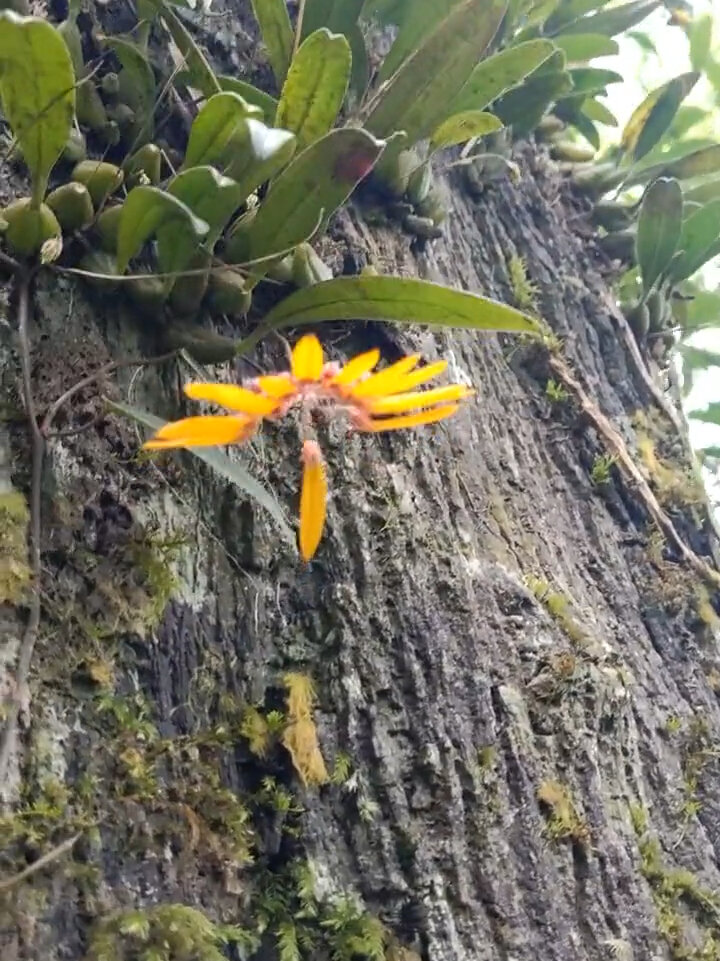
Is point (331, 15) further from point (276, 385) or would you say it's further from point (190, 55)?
point (276, 385)

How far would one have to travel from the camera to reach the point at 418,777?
1089 mm

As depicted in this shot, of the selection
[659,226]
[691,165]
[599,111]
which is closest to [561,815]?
[659,226]

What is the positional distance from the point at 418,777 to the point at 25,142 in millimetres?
835

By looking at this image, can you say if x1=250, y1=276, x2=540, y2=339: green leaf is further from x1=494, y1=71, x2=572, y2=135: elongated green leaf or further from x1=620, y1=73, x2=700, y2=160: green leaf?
x1=620, y1=73, x2=700, y2=160: green leaf

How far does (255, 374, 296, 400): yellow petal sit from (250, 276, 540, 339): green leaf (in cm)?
28

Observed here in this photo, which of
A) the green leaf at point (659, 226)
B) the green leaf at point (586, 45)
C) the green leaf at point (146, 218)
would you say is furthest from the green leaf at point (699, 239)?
the green leaf at point (146, 218)

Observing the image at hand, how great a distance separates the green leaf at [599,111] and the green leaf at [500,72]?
109 centimetres

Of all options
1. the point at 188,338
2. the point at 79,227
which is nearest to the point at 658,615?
the point at 188,338

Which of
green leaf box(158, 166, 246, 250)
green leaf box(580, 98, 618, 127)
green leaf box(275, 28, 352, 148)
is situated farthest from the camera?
green leaf box(580, 98, 618, 127)

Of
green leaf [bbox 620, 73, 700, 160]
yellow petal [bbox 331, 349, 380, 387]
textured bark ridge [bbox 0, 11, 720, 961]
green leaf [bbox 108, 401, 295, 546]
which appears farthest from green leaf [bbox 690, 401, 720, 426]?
yellow petal [bbox 331, 349, 380, 387]

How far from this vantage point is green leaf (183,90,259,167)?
0.98 m

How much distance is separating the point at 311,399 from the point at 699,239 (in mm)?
1566

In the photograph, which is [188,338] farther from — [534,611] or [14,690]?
[534,611]

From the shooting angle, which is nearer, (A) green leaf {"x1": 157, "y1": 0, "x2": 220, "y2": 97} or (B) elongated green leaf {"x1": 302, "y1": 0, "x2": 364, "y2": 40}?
(A) green leaf {"x1": 157, "y1": 0, "x2": 220, "y2": 97}
